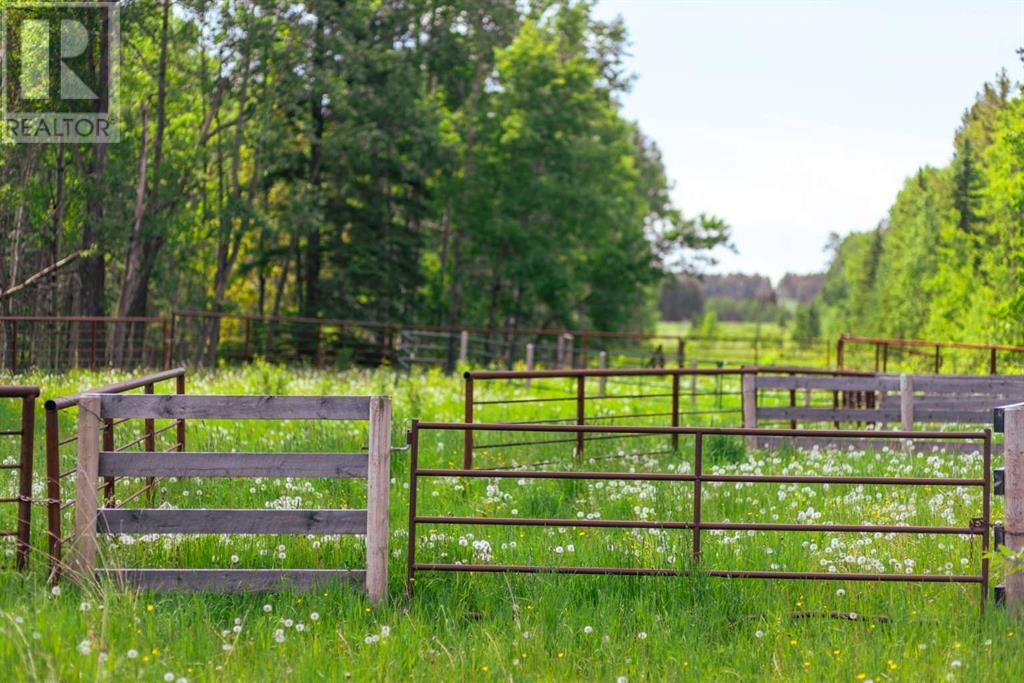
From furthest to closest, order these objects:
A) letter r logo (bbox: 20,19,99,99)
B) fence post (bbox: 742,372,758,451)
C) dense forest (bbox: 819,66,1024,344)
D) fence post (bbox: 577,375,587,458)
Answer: dense forest (bbox: 819,66,1024,344) → letter r logo (bbox: 20,19,99,99) → fence post (bbox: 742,372,758,451) → fence post (bbox: 577,375,587,458)

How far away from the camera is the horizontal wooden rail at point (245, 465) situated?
7008mm

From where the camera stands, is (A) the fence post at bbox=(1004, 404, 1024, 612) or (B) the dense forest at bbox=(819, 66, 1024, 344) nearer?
(A) the fence post at bbox=(1004, 404, 1024, 612)

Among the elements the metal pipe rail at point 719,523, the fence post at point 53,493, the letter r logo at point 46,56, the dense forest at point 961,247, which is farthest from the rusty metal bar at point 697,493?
the letter r logo at point 46,56

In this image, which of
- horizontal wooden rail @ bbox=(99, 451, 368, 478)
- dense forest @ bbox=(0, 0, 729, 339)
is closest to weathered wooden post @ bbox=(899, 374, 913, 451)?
horizontal wooden rail @ bbox=(99, 451, 368, 478)

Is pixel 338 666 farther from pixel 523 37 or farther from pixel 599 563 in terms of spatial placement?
pixel 523 37

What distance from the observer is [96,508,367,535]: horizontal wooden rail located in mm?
6984

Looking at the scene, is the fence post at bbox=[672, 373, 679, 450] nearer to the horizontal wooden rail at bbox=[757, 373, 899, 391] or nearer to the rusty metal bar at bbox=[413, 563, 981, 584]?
the horizontal wooden rail at bbox=[757, 373, 899, 391]

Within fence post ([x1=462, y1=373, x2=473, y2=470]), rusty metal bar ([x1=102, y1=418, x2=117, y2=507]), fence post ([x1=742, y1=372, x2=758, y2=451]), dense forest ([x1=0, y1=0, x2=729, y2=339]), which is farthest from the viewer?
dense forest ([x1=0, y1=0, x2=729, y2=339])

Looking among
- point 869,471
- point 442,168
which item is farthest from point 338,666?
point 442,168

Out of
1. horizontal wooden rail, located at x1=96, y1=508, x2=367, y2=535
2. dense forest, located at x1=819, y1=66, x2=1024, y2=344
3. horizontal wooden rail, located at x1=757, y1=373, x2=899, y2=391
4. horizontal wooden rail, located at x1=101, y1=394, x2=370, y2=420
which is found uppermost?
dense forest, located at x1=819, y1=66, x2=1024, y2=344

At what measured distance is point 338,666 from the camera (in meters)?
6.03

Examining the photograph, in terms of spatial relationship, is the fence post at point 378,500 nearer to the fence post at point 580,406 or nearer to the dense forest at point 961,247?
the fence post at point 580,406

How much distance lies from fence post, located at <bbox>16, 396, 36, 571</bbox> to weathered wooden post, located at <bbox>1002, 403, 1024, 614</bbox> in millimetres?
6053

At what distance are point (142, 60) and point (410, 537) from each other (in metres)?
28.0
